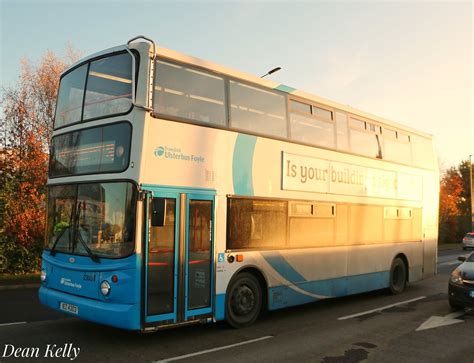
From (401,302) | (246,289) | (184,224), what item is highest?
(184,224)

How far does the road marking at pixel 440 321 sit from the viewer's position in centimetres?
905

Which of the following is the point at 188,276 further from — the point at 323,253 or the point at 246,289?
Result: the point at 323,253

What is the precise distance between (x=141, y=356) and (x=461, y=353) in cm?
487

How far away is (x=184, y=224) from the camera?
299 inches

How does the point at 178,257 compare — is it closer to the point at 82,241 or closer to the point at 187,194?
the point at 187,194

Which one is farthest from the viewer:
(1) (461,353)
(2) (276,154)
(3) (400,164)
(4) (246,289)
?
(3) (400,164)

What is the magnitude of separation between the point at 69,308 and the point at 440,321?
719 centimetres

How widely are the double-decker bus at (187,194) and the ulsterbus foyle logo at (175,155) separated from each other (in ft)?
0.08

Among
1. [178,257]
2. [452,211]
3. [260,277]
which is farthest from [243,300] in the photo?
[452,211]

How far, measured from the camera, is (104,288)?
273 inches

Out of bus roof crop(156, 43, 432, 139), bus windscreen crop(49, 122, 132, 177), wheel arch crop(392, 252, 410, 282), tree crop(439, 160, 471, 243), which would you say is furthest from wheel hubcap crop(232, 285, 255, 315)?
tree crop(439, 160, 471, 243)

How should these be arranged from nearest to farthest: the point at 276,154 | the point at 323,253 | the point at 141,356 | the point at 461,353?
the point at 141,356 < the point at 461,353 < the point at 276,154 < the point at 323,253

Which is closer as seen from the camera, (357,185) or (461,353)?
(461,353)

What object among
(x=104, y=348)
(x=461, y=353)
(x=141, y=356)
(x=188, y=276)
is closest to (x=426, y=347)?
(x=461, y=353)
